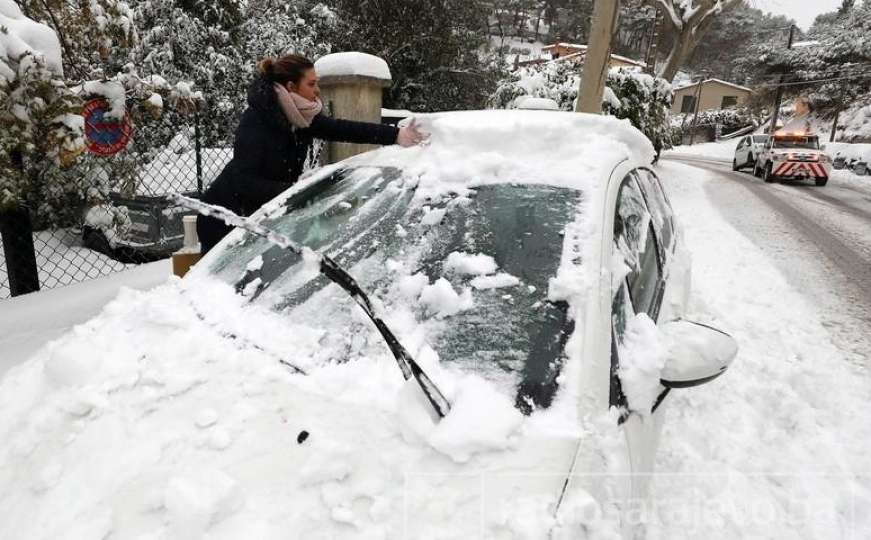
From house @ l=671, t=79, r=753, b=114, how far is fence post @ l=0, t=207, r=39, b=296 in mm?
52062

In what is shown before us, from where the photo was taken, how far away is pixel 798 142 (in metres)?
16.0

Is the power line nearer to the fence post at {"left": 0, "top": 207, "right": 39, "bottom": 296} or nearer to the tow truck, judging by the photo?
the tow truck

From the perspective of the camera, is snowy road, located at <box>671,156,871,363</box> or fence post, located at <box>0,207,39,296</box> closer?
fence post, located at <box>0,207,39,296</box>

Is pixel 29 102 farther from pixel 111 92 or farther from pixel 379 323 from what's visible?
pixel 379 323

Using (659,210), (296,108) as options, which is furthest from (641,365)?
(296,108)

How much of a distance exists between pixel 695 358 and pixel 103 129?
3638 millimetres

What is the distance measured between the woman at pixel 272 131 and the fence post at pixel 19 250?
4.71 ft

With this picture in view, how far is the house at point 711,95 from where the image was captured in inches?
1861

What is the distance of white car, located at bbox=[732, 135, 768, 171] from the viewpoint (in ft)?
62.0

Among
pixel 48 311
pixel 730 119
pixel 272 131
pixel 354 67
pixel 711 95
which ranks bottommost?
pixel 48 311

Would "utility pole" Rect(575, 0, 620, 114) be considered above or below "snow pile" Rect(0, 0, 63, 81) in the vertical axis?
above

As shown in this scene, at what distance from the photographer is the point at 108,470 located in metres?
1.18

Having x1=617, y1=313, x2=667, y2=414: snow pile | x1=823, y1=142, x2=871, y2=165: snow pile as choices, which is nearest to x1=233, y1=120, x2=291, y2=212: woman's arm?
x1=617, y1=313, x2=667, y2=414: snow pile

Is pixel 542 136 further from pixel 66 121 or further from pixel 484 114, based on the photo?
pixel 66 121
